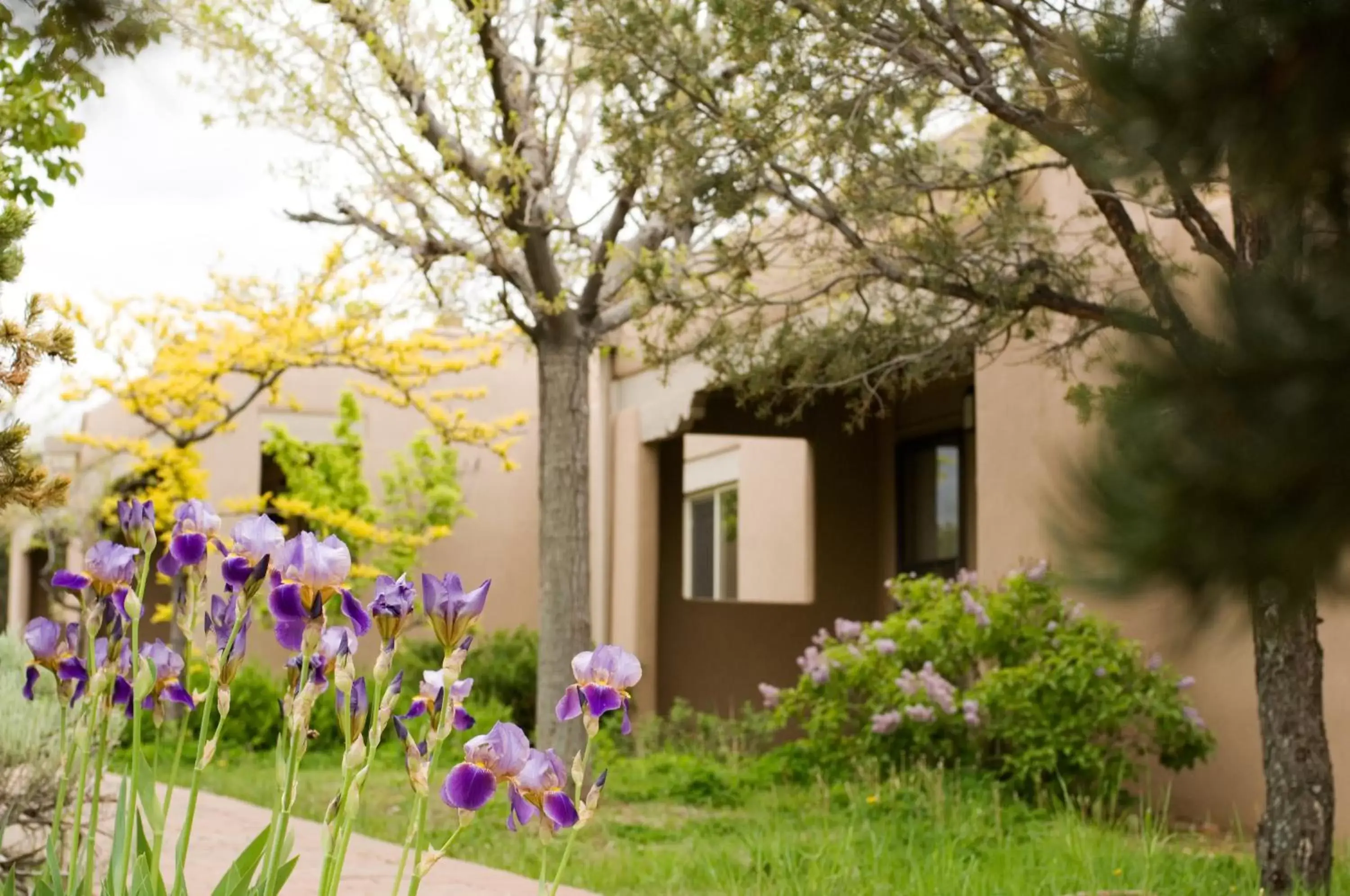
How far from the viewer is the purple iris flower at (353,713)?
→ 230 cm

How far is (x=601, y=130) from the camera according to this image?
7156 millimetres

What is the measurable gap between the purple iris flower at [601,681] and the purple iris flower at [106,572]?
0.85 meters

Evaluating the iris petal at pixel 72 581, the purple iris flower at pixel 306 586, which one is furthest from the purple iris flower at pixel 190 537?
the purple iris flower at pixel 306 586

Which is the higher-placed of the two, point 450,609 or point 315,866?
point 450,609

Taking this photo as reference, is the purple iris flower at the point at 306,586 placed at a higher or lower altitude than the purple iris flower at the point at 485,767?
higher

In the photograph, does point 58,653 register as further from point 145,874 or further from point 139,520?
point 145,874

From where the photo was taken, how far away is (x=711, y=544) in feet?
51.2

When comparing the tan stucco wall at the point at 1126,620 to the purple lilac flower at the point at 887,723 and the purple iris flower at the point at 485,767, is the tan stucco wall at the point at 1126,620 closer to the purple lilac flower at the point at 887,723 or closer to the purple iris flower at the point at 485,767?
the purple lilac flower at the point at 887,723

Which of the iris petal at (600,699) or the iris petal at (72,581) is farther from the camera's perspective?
the iris petal at (72,581)

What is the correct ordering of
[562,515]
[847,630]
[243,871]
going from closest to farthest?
[243,871]
[847,630]
[562,515]

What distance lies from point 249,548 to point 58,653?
592 mm

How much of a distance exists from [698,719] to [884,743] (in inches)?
153

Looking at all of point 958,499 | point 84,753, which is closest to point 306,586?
point 84,753

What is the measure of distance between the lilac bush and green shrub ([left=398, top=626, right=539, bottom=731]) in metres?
11.2
